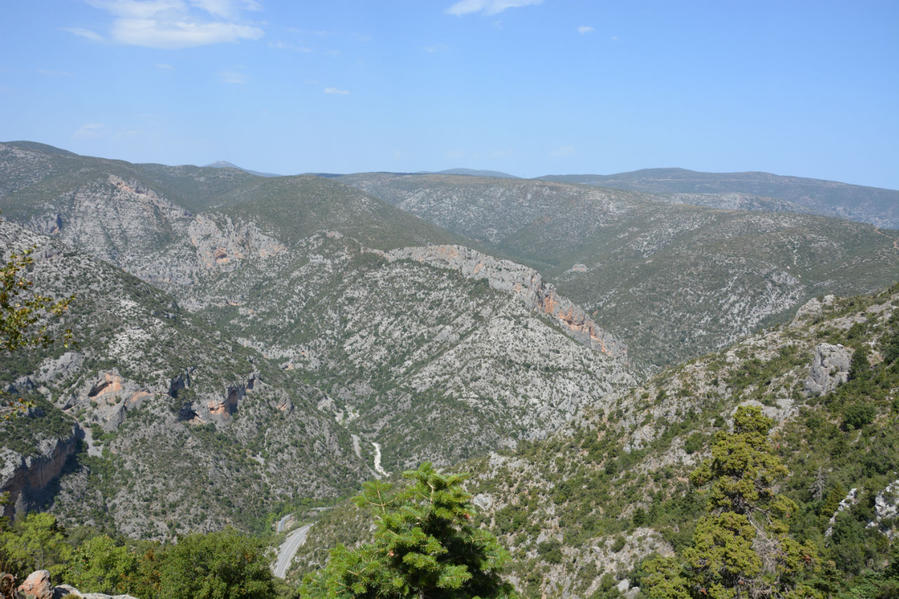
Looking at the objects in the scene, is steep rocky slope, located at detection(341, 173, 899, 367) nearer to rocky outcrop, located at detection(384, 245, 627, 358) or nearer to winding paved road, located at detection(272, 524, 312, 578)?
rocky outcrop, located at detection(384, 245, 627, 358)

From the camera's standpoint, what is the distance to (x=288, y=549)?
77.3 m

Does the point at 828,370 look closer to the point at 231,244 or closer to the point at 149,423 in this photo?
the point at 149,423

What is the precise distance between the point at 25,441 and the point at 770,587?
83306 millimetres

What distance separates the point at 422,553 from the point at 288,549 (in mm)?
74245

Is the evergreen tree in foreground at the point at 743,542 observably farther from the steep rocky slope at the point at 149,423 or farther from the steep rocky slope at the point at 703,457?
the steep rocky slope at the point at 149,423

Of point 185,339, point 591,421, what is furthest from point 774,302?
point 185,339

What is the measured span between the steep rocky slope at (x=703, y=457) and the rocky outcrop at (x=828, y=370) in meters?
0.08

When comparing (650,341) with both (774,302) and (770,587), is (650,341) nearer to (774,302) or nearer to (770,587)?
(774,302)

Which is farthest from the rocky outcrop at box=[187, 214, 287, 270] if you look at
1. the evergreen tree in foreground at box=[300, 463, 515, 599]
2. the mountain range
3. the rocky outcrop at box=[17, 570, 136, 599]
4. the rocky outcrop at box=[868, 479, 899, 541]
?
the rocky outcrop at box=[868, 479, 899, 541]

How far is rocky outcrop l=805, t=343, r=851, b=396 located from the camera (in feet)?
126

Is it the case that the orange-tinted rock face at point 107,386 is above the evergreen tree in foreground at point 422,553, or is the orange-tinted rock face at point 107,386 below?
below

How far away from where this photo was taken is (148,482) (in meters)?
76.9

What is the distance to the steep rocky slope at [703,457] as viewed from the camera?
2836cm

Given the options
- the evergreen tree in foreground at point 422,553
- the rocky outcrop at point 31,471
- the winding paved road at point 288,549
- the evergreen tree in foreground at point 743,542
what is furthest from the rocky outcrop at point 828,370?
the rocky outcrop at point 31,471
